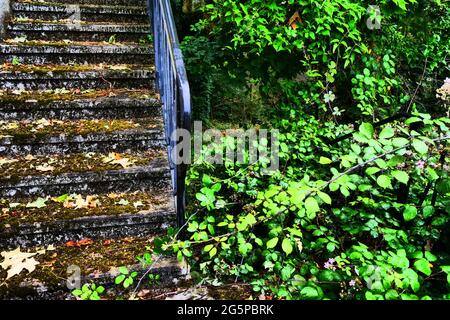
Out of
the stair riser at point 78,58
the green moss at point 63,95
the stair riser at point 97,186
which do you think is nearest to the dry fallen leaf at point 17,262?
the stair riser at point 97,186


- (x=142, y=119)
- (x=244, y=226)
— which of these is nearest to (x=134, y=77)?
(x=142, y=119)

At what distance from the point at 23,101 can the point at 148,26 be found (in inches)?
69.2

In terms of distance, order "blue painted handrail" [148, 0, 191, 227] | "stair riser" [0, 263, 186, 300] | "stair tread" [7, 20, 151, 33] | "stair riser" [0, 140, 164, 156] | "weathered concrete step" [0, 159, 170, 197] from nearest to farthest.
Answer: "stair riser" [0, 263, 186, 300] < "blue painted handrail" [148, 0, 191, 227] < "weathered concrete step" [0, 159, 170, 197] < "stair riser" [0, 140, 164, 156] < "stair tread" [7, 20, 151, 33]

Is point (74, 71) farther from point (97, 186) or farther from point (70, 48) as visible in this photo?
point (97, 186)

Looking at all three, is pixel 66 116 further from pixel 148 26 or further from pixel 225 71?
pixel 225 71

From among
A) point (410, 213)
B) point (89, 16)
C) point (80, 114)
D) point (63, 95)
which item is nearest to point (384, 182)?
point (410, 213)

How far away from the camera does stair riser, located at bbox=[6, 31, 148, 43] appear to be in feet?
12.4

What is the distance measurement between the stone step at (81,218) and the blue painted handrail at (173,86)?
251 millimetres

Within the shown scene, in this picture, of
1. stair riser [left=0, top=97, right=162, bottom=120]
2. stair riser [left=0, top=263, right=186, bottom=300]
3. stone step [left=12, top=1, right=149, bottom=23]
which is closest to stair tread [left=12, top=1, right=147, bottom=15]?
stone step [left=12, top=1, right=149, bottom=23]

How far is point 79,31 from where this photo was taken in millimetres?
3906

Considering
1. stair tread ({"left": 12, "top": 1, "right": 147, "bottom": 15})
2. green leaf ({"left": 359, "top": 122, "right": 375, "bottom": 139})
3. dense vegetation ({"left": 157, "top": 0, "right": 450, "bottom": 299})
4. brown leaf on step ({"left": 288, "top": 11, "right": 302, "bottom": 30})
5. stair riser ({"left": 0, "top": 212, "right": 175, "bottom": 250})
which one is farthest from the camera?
stair tread ({"left": 12, "top": 1, "right": 147, "bottom": 15})

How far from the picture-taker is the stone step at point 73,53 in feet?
11.7

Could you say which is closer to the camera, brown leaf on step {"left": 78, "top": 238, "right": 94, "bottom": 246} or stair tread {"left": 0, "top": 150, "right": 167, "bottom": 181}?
brown leaf on step {"left": 78, "top": 238, "right": 94, "bottom": 246}

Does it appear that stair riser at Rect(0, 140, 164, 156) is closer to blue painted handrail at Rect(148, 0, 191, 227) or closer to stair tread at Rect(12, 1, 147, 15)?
blue painted handrail at Rect(148, 0, 191, 227)
